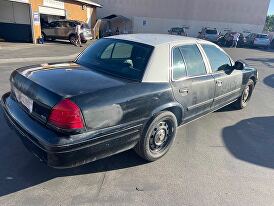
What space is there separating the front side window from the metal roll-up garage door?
49.5 ft

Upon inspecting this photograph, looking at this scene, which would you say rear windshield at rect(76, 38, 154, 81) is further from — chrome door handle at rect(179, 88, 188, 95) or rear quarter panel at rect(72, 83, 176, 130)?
chrome door handle at rect(179, 88, 188, 95)

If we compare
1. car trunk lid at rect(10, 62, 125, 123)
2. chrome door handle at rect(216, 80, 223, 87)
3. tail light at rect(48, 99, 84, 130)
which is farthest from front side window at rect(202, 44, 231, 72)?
tail light at rect(48, 99, 84, 130)

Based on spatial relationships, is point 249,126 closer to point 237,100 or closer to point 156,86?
point 237,100

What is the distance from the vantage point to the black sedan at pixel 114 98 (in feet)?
8.16

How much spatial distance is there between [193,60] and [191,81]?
0.39m

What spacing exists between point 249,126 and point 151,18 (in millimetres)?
33538

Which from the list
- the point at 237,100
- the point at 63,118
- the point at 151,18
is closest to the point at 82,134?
the point at 63,118

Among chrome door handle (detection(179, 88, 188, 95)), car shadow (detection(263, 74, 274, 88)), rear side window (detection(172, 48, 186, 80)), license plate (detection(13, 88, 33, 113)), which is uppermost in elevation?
rear side window (detection(172, 48, 186, 80))

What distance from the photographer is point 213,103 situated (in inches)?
173

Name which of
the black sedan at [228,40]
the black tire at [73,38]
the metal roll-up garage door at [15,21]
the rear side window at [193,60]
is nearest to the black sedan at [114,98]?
the rear side window at [193,60]

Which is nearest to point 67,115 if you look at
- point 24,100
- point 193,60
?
point 24,100

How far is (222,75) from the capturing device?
4.40 metres

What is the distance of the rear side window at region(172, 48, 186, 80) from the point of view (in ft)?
11.3

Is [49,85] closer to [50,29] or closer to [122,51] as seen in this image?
[122,51]
